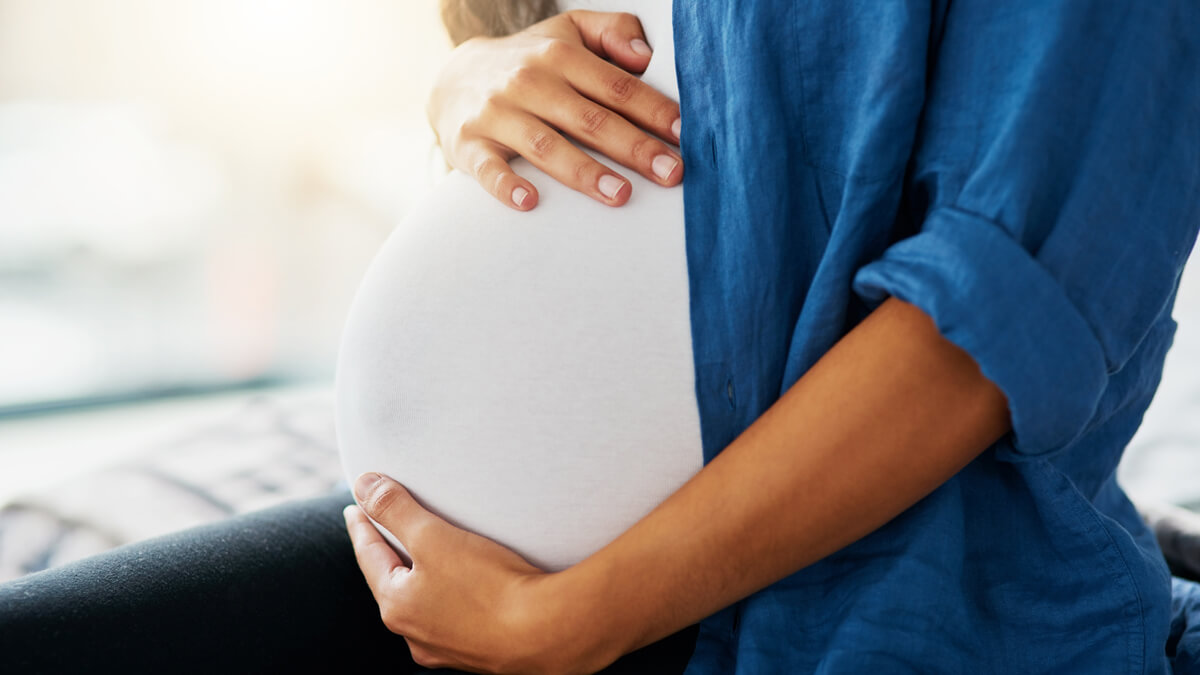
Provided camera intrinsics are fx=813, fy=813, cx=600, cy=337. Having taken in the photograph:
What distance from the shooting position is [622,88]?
0.55 m

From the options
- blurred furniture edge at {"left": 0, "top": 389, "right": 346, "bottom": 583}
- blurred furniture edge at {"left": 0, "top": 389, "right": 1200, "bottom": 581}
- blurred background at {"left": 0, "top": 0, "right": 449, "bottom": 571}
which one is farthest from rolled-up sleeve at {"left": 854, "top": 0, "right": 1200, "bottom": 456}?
blurred background at {"left": 0, "top": 0, "right": 449, "bottom": 571}

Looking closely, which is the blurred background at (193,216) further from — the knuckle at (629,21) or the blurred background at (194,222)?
the knuckle at (629,21)

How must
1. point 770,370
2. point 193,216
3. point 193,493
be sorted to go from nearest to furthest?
1. point 770,370
2. point 193,493
3. point 193,216

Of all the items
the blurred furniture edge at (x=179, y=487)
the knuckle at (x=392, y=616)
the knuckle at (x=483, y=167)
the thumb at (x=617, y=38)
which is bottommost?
the blurred furniture edge at (x=179, y=487)

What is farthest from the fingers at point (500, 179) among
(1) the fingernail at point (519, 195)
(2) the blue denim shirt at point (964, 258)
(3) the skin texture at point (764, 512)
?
(3) the skin texture at point (764, 512)

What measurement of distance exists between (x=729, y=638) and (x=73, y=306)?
1802 millimetres

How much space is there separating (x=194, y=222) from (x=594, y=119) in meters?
1.67

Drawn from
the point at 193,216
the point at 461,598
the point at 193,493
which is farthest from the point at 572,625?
the point at 193,216

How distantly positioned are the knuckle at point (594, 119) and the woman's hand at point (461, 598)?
27 cm

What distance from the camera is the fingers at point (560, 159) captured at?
1.68 feet

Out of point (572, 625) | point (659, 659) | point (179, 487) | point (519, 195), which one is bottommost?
point (179, 487)

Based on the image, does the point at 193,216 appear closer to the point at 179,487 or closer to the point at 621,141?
the point at 179,487

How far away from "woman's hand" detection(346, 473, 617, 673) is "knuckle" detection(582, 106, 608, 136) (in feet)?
0.89

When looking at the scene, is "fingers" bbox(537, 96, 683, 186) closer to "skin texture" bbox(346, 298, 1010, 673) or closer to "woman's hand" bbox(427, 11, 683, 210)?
"woman's hand" bbox(427, 11, 683, 210)
